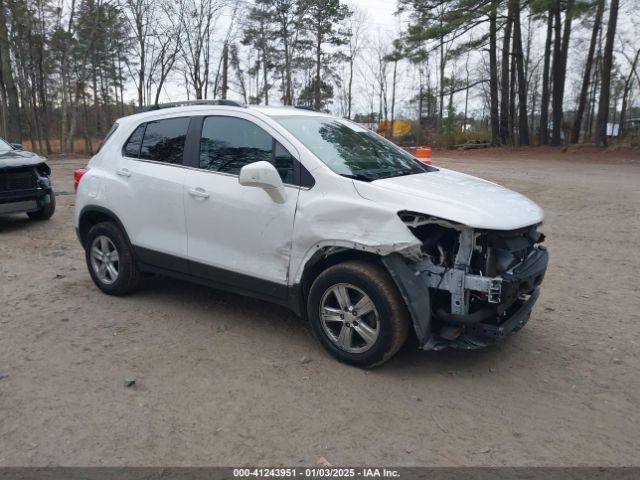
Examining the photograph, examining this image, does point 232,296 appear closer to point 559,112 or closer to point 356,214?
point 356,214

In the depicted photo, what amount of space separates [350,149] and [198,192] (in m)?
1.32

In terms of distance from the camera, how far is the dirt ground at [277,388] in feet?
9.64

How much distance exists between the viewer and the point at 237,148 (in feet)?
14.5

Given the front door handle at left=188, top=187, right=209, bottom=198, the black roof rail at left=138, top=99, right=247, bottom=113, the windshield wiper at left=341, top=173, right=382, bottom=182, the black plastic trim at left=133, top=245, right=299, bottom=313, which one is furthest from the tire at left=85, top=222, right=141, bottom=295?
the windshield wiper at left=341, top=173, right=382, bottom=182

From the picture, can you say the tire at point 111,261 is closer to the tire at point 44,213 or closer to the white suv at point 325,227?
the white suv at point 325,227

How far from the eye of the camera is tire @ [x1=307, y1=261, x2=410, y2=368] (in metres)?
3.56

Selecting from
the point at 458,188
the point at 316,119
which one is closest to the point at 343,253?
the point at 458,188

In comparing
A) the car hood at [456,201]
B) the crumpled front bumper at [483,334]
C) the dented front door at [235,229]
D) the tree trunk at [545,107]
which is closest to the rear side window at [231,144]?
the dented front door at [235,229]

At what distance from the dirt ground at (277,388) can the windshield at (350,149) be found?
1.45 metres

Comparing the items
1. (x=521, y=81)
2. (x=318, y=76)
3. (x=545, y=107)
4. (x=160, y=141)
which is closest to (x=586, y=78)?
(x=545, y=107)

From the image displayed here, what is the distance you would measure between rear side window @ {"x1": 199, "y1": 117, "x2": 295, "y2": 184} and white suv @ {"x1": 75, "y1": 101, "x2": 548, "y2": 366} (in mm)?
10

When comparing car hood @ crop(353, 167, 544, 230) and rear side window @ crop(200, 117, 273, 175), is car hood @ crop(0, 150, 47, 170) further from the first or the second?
car hood @ crop(353, 167, 544, 230)

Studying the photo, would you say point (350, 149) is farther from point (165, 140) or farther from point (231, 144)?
point (165, 140)

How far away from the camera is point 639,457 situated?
2.89 metres
